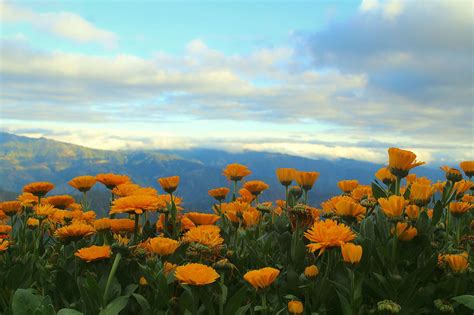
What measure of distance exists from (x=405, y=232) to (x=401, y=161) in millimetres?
763

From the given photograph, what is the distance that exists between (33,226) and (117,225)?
117 cm

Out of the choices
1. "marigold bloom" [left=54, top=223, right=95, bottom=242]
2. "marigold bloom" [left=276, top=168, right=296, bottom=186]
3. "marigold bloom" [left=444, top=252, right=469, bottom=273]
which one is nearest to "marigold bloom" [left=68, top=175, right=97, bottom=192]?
"marigold bloom" [left=54, top=223, right=95, bottom=242]

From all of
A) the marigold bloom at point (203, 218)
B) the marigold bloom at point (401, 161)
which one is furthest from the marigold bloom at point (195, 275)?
the marigold bloom at point (401, 161)

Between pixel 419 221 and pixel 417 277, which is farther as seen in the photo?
pixel 419 221

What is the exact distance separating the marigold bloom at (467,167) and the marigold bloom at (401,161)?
154 centimetres

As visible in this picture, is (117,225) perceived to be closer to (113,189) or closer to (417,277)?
(113,189)

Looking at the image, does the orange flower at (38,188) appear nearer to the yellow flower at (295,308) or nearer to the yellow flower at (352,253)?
the yellow flower at (295,308)

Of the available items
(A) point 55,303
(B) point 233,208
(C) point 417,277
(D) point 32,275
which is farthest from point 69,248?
(C) point 417,277

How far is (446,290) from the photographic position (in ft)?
11.6

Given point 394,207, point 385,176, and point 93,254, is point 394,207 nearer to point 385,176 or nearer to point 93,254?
point 385,176

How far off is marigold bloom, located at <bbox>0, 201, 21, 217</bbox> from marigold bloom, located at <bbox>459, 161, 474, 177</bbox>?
535cm

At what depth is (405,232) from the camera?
11.3ft

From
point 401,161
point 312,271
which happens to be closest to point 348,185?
point 401,161

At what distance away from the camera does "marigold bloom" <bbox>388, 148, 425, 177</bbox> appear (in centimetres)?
390
